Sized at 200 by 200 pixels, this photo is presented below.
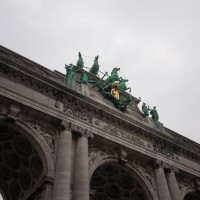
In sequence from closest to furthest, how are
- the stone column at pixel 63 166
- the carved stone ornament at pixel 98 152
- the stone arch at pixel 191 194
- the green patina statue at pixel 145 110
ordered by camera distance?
the stone column at pixel 63 166, the carved stone ornament at pixel 98 152, the stone arch at pixel 191 194, the green patina statue at pixel 145 110

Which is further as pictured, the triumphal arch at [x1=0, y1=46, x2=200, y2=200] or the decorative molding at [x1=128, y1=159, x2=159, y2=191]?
the decorative molding at [x1=128, y1=159, x2=159, y2=191]

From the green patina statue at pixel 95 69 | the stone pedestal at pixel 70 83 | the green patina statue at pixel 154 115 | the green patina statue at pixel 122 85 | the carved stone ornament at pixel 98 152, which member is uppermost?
the green patina statue at pixel 95 69

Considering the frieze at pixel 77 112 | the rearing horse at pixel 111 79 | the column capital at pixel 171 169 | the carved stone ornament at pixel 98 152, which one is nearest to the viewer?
the carved stone ornament at pixel 98 152

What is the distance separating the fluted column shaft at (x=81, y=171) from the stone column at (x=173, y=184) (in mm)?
6375

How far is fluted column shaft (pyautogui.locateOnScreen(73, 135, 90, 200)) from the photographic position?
16.0m

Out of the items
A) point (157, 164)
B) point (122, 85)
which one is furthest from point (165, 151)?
point (122, 85)

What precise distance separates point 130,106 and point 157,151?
14.9 ft

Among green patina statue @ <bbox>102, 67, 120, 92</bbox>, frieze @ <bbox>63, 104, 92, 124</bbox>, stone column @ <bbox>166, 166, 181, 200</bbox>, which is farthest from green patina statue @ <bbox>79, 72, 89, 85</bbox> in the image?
stone column @ <bbox>166, 166, 181, 200</bbox>

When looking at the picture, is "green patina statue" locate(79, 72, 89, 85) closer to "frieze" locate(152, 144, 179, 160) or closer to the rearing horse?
the rearing horse

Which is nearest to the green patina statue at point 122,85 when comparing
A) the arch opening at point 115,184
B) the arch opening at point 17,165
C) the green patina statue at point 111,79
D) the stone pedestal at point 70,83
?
the green patina statue at point 111,79

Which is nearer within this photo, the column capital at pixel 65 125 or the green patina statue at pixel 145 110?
the column capital at pixel 65 125

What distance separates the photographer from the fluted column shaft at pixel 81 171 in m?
16.0

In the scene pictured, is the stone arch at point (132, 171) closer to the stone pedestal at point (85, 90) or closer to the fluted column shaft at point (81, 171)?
the fluted column shaft at point (81, 171)

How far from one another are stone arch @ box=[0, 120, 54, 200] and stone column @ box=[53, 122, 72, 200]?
447 millimetres
